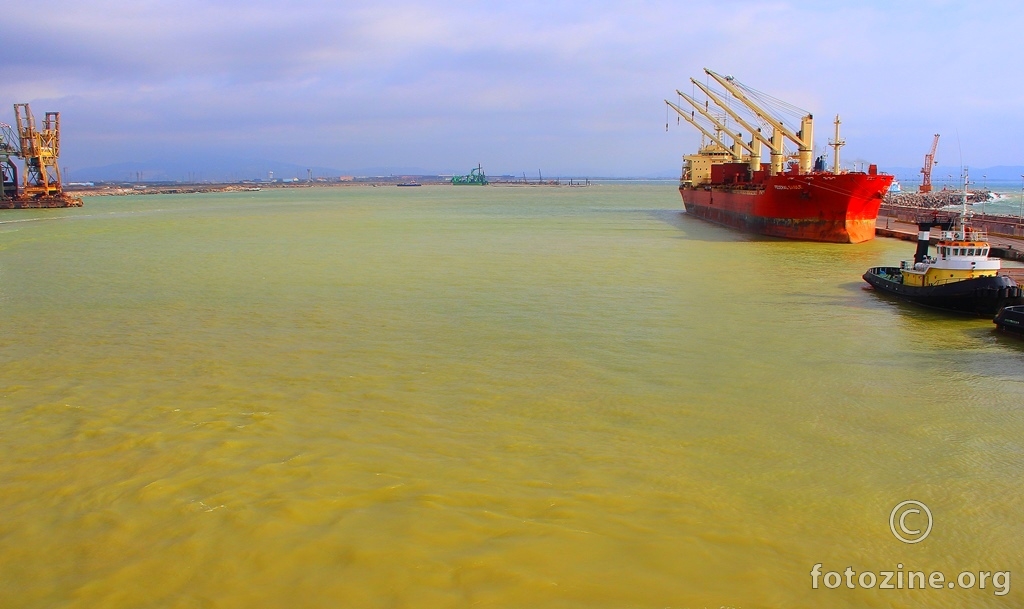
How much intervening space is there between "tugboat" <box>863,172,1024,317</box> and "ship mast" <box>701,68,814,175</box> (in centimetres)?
1981

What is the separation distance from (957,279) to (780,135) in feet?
81.9

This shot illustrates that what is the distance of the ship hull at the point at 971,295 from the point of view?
1412 centimetres

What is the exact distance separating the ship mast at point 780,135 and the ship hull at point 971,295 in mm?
21331

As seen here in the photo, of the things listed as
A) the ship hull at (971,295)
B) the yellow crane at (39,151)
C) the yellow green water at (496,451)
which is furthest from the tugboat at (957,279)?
the yellow crane at (39,151)

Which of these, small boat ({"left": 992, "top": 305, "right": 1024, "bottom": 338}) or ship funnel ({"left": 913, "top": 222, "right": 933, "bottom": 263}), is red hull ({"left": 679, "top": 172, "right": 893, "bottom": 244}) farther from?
small boat ({"left": 992, "top": 305, "right": 1024, "bottom": 338})

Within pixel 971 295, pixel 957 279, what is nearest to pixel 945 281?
pixel 957 279

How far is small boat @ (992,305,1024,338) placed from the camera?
1258 centimetres

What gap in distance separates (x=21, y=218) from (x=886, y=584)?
6025 cm

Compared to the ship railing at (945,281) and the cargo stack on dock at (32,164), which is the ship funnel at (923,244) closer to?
the ship railing at (945,281)

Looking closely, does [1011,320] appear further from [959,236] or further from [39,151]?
[39,151]

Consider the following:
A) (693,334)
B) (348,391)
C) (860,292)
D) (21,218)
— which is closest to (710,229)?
(860,292)

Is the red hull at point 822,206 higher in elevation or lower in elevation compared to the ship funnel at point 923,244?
higher

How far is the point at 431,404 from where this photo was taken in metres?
8.84

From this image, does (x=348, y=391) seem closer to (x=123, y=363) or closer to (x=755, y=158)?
(x=123, y=363)
